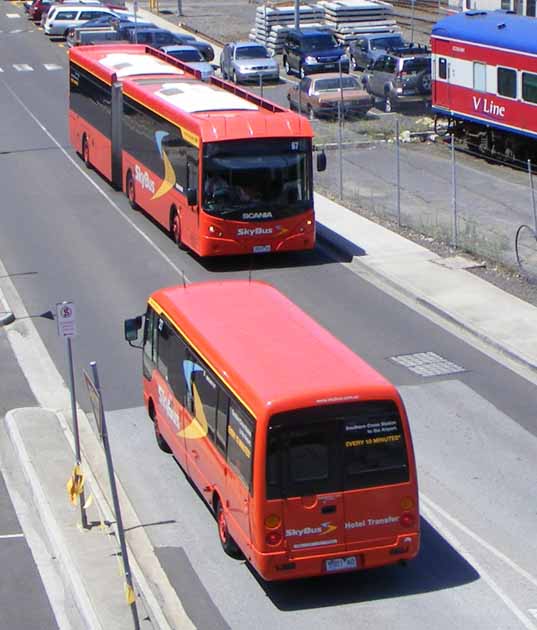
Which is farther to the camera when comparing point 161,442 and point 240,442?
point 161,442

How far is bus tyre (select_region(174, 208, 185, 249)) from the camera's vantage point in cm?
2680

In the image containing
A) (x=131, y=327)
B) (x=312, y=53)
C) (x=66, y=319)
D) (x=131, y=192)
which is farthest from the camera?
(x=312, y=53)

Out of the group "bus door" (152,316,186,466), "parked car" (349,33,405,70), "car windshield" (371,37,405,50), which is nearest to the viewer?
"bus door" (152,316,186,466)

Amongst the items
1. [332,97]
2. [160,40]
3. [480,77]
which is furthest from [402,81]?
[160,40]

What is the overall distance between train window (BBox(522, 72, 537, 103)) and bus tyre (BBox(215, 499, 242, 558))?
83.0 ft

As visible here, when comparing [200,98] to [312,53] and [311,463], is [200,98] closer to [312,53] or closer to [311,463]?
[311,463]

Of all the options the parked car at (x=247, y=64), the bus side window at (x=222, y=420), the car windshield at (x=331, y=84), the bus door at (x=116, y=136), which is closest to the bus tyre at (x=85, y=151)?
the bus door at (x=116, y=136)

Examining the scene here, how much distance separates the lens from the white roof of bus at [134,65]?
3161cm

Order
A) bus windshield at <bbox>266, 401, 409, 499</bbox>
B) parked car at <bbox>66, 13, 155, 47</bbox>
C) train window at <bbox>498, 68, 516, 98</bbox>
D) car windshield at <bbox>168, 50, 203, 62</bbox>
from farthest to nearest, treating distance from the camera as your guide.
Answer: parked car at <bbox>66, 13, 155, 47</bbox>, car windshield at <bbox>168, 50, 203, 62</bbox>, train window at <bbox>498, 68, 516, 98</bbox>, bus windshield at <bbox>266, 401, 409, 499</bbox>

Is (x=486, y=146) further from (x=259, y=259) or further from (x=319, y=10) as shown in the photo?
(x=319, y=10)

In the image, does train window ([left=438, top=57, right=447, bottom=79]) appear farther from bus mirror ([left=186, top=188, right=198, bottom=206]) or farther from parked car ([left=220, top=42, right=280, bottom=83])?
bus mirror ([left=186, top=188, right=198, bottom=206])

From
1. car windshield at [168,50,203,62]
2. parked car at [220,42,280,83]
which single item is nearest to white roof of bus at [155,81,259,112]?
parked car at [220,42,280,83]

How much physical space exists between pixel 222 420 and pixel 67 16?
54.4 m

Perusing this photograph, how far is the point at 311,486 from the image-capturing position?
1229 cm
